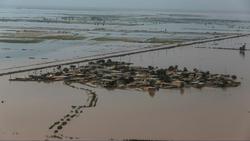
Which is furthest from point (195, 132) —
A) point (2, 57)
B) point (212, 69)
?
point (2, 57)

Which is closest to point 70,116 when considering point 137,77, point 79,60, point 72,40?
point 137,77

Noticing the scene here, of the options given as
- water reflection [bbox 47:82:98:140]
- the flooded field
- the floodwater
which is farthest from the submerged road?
water reflection [bbox 47:82:98:140]

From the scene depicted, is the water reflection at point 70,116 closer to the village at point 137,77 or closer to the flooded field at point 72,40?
the village at point 137,77

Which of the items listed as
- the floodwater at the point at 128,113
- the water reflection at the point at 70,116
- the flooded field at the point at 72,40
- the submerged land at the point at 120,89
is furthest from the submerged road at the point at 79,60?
the water reflection at the point at 70,116

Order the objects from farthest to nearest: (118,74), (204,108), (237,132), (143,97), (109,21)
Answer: (109,21), (118,74), (143,97), (204,108), (237,132)

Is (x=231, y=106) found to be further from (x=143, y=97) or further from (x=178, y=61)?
(x=178, y=61)
